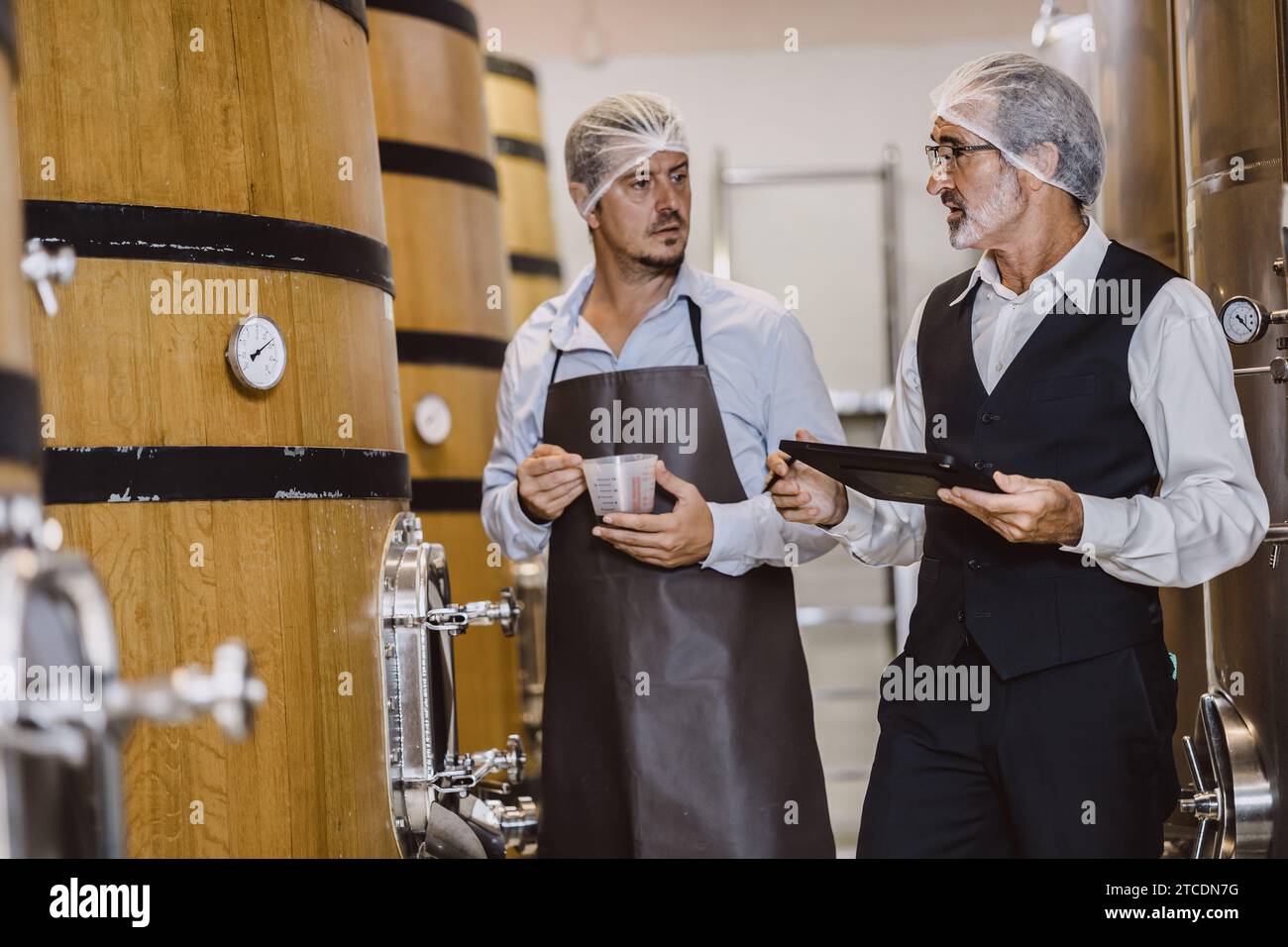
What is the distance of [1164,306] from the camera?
5.45ft

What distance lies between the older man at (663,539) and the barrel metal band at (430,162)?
2.79 ft

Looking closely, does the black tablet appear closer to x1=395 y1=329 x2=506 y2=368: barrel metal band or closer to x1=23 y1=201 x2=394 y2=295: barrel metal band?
x1=23 y1=201 x2=394 y2=295: barrel metal band

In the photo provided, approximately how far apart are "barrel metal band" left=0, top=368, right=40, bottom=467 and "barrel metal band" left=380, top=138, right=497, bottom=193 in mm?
2116

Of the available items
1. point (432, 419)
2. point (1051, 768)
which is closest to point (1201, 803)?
point (1051, 768)

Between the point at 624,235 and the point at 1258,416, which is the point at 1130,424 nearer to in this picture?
the point at 1258,416

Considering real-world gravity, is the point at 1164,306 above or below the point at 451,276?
below

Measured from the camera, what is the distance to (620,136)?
2.26 metres

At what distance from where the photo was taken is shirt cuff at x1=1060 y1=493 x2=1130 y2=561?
1.59 meters

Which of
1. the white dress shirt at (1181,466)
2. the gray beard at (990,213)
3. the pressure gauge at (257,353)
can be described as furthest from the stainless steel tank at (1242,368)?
the pressure gauge at (257,353)

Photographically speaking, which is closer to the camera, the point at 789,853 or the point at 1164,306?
the point at 1164,306

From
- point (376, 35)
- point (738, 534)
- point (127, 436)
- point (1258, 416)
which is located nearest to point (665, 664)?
point (738, 534)

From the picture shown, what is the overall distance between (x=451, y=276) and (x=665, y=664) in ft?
4.46

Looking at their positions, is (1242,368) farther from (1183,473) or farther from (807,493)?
(807,493)

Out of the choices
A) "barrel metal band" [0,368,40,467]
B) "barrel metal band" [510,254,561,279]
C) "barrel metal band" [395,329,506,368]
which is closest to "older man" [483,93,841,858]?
"barrel metal band" [395,329,506,368]
